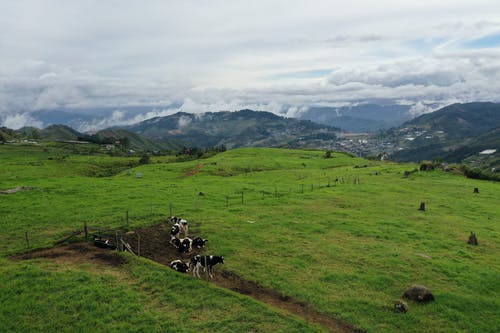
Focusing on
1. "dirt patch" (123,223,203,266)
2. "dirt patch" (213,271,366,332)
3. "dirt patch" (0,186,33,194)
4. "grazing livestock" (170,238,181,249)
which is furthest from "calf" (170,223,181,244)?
"dirt patch" (0,186,33,194)

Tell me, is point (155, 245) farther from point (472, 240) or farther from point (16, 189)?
point (16, 189)

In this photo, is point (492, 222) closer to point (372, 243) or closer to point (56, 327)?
point (372, 243)

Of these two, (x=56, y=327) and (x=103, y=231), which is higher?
(x=103, y=231)

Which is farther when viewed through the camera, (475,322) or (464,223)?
(464,223)

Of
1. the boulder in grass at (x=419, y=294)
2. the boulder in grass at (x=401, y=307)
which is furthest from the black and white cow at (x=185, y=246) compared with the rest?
the boulder in grass at (x=419, y=294)

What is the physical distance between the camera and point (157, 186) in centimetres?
5966

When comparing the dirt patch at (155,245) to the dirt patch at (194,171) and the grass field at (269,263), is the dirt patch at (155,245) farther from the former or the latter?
the dirt patch at (194,171)

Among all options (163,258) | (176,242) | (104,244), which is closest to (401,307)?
(163,258)

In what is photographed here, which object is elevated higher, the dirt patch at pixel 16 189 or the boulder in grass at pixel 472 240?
the dirt patch at pixel 16 189

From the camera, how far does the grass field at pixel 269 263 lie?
19938 mm

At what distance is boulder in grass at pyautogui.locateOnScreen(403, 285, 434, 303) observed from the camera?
72.4 ft

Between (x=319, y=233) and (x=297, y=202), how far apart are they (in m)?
13.6

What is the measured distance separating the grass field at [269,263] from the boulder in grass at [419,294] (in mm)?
578

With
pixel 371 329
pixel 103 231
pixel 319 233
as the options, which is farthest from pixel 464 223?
pixel 103 231
